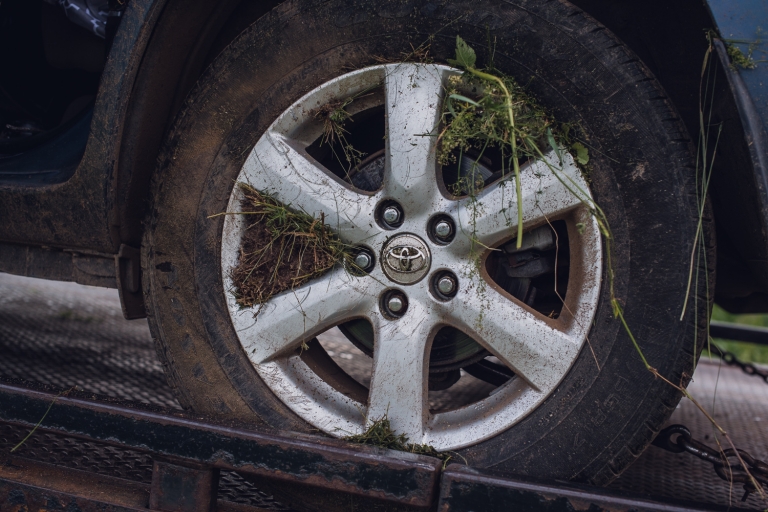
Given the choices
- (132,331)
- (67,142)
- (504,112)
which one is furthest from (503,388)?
(132,331)

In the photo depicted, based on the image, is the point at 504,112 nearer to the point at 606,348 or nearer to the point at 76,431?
the point at 606,348

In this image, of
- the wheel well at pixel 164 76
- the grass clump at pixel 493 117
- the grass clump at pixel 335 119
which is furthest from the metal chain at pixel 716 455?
the wheel well at pixel 164 76

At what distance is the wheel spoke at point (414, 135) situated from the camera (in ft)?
4.67

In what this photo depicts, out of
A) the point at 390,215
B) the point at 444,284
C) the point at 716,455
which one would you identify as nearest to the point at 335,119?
the point at 390,215

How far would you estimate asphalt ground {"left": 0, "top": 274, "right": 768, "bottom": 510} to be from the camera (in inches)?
82.4

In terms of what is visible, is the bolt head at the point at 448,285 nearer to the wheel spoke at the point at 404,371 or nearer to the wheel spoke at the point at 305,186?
the wheel spoke at the point at 404,371

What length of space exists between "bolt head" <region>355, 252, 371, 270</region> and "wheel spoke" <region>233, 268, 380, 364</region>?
0.03m

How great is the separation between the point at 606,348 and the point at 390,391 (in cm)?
50

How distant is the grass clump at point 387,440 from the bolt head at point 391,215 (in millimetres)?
465

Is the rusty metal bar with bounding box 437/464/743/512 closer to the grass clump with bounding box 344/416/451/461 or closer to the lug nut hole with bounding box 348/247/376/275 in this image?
the grass clump with bounding box 344/416/451/461

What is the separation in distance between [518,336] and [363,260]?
402 millimetres

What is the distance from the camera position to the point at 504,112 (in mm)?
1341

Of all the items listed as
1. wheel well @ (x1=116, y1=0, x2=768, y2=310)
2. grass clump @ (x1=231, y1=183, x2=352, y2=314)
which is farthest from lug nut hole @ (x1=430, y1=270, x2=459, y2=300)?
wheel well @ (x1=116, y1=0, x2=768, y2=310)

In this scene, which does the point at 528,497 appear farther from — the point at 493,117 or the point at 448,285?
the point at 493,117
